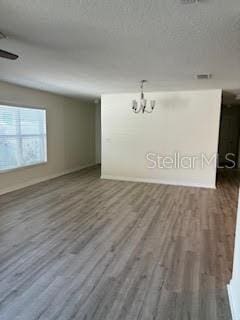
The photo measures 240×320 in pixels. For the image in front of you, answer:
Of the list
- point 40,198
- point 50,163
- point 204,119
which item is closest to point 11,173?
point 40,198

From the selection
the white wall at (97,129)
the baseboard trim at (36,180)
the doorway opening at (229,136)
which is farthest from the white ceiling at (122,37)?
the doorway opening at (229,136)

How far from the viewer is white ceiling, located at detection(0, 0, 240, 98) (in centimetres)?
176

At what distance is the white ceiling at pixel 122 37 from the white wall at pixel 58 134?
1767mm

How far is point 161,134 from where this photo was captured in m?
6.12

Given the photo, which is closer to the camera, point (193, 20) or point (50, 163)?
point (193, 20)

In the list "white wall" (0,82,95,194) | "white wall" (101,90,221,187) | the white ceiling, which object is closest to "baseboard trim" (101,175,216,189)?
"white wall" (101,90,221,187)

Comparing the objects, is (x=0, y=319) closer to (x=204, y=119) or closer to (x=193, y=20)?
(x=193, y=20)

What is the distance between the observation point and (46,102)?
6.30 meters

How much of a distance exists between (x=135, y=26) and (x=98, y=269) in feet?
7.82

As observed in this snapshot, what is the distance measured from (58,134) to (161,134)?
120 inches

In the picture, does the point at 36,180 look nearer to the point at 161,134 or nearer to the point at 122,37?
the point at 161,134

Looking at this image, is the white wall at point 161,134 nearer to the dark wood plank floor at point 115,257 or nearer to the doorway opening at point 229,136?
the dark wood plank floor at point 115,257

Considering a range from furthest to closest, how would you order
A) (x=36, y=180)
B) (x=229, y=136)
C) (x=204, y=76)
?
(x=229, y=136), (x=36, y=180), (x=204, y=76)

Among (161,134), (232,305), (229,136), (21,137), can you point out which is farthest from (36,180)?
(229,136)
